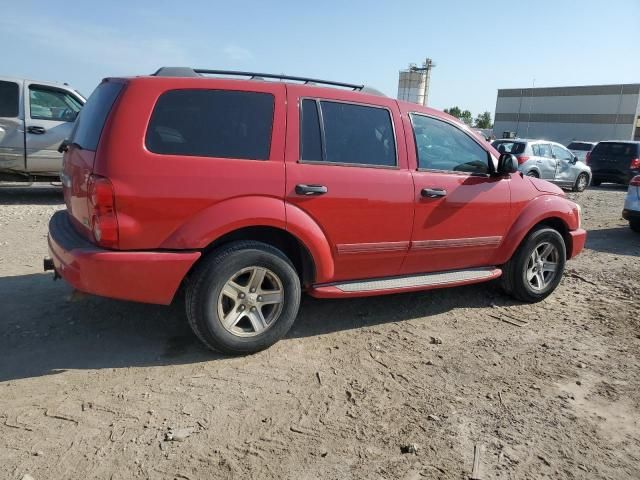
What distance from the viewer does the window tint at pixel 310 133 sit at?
3744 millimetres

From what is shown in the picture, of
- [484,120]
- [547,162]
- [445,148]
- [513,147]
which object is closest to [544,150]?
[547,162]

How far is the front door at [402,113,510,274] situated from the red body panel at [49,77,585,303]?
0.04ft

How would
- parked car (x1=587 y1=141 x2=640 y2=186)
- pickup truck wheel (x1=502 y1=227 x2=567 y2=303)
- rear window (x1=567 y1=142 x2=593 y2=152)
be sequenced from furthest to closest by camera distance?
1. rear window (x1=567 y1=142 x2=593 y2=152)
2. parked car (x1=587 y1=141 x2=640 y2=186)
3. pickup truck wheel (x1=502 y1=227 x2=567 y2=303)

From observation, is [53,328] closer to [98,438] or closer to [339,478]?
[98,438]

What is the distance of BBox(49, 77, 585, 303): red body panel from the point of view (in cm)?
323

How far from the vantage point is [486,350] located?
13.3 ft

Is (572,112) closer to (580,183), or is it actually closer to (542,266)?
(580,183)

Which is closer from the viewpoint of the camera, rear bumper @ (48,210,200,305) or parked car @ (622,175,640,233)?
rear bumper @ (48,210,200,305)

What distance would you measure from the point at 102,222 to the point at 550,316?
3922 millimetres

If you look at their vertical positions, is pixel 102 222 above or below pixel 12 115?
below

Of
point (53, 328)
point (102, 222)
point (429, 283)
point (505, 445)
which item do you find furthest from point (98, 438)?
point (429, 283)

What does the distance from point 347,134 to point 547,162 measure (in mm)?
12501

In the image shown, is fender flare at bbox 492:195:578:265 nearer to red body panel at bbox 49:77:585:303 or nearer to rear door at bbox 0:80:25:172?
red body panel at bbox 49:77:585:303

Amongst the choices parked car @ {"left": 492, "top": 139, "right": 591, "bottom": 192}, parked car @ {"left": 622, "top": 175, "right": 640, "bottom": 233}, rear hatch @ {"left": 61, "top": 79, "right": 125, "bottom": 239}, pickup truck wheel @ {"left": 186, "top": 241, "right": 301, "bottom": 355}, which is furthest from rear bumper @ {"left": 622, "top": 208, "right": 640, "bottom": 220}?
rear hatch @ {"left": 61, "top": 79, "right": 125, "bottom": 239}
